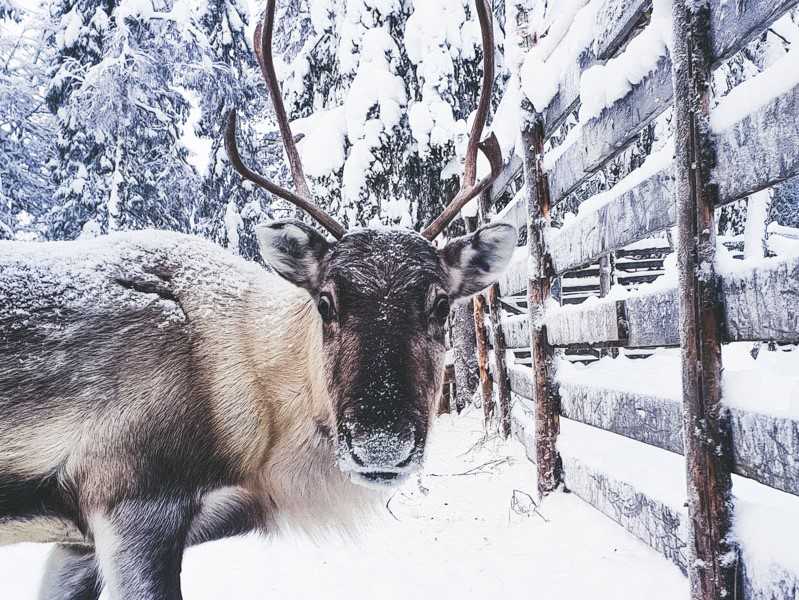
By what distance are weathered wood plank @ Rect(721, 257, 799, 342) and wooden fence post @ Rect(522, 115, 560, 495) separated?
2.03 meters

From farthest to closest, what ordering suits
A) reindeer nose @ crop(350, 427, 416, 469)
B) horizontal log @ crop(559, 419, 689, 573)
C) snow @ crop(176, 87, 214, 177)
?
snow @ crop(176, 87, 214, 177) < horizontal log @ crop(559, 419, 689, 573) < reindeer nose @ crop(350, 427, 416, 469)

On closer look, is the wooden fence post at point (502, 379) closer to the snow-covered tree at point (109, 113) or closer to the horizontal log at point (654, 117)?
the horizontal log at point (654, 117)

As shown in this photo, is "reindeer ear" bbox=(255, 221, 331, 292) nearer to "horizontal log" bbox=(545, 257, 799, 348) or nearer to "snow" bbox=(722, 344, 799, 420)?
"horizontal log" bbox=(545, 257, 799, 348)

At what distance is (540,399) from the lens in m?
3.79

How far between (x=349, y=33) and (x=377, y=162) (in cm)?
160

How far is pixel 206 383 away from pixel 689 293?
6.03 ft

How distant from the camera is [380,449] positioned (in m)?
1.98

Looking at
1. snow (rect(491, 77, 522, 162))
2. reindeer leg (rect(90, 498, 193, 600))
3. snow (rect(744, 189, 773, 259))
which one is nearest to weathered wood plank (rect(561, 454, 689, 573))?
snow (rect(744, 189, 773, 259))

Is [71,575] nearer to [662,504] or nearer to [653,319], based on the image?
[662,504]

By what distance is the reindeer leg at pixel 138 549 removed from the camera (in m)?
2.22

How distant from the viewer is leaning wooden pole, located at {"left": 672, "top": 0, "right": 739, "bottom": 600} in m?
1.82

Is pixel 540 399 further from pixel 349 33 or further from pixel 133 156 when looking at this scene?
pixel 133 156

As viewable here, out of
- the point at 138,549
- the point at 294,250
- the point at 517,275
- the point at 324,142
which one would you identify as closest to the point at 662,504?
the point at 294,250

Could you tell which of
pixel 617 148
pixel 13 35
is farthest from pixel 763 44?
pixel 13 35
